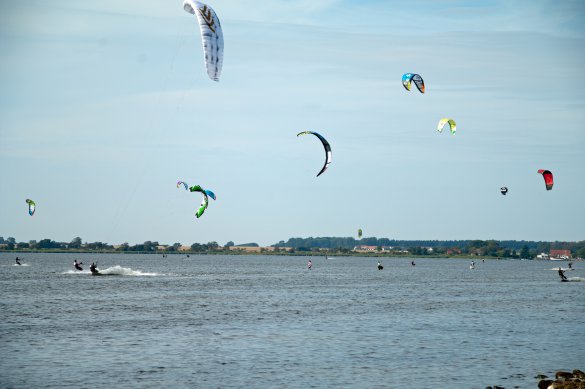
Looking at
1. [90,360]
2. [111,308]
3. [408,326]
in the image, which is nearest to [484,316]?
[408,326]

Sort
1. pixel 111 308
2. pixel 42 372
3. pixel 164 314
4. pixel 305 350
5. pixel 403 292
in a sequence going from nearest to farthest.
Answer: pixel 42 372, pixel 305 350, pixel 164 314, pixel 111 308, pixel 403 292

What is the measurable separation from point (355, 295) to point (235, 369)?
43382mm

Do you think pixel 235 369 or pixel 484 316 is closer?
pixel 235 369

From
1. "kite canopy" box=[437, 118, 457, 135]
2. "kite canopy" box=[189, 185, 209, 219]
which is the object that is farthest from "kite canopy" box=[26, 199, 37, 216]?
"kite canopy" box=[437, 118, 457, 135]

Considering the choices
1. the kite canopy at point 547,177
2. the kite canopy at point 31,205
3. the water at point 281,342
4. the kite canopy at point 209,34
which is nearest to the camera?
the water at point 281,342

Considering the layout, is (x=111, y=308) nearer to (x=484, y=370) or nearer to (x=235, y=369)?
(x=235, y=369)

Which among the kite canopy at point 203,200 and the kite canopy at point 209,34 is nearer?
the kite canopy at point 209,34

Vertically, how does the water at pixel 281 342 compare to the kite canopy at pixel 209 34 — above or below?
below

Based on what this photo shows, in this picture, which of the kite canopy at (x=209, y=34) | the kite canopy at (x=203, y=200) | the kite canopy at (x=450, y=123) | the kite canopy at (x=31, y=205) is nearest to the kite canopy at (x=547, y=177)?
the kite canopy at (x=450, y=123)

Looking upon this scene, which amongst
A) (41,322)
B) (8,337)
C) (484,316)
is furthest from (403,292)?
(8,337)

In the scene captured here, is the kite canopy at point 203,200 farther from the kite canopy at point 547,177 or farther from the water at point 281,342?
the kite canopy at point 547,177

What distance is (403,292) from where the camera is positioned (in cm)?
A: 7944

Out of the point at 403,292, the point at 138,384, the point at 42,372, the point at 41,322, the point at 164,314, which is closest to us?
the point at 138,384

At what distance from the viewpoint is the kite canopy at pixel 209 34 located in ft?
120
